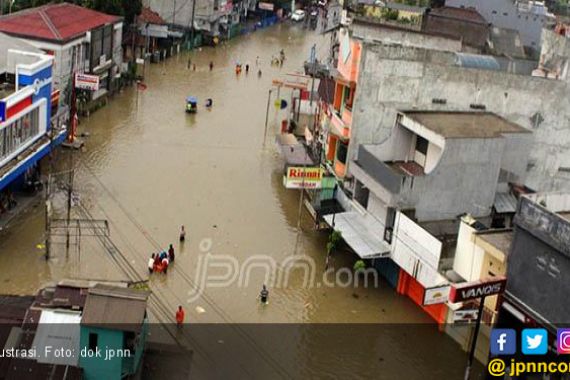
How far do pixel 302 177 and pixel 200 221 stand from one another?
4817 mm

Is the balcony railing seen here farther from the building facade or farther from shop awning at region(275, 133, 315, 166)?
the building facade

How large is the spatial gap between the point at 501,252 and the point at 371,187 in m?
7.05

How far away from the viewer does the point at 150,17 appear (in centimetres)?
6944

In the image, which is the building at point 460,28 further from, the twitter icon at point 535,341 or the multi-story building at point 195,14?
the multi-story building at point 195,14

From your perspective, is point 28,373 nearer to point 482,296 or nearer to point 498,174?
point 482,296

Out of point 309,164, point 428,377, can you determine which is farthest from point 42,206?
point 428,377

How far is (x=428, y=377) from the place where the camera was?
24500mm

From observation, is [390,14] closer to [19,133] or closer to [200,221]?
[200,221]

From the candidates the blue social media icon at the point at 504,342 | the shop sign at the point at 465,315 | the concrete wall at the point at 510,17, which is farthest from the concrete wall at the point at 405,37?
the blue social media icon at the point at 504,342

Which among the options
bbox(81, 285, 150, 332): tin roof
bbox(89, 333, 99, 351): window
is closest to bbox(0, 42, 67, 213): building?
bbox(81, 285, 150, 332): tin roof

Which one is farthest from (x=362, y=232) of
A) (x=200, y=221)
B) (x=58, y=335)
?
(x=58, y=335)

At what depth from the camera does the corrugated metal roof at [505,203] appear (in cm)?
2944

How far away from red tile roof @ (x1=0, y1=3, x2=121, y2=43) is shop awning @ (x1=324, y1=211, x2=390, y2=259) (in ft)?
69.9

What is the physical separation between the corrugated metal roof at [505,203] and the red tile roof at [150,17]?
4416 cm
